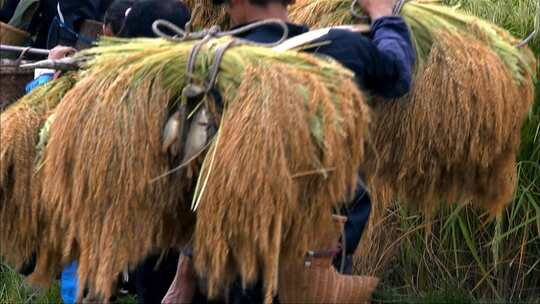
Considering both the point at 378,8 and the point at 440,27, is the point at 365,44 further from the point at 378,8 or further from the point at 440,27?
the point at 440,27

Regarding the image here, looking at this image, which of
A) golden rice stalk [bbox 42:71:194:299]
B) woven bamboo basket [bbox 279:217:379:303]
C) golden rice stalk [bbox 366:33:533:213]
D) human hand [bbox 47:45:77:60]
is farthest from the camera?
human hand [bbox 47:45:77:60]

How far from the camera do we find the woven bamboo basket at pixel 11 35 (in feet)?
19.0

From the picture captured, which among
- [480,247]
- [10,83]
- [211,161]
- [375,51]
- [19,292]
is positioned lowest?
[19,292]

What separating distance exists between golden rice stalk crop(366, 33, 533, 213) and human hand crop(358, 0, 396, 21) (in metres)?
0.21

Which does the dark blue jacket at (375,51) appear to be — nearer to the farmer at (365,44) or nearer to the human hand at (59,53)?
the farmer at (365,44)

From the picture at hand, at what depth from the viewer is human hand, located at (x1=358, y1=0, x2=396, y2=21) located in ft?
15.2

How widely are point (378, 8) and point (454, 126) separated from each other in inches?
19.3

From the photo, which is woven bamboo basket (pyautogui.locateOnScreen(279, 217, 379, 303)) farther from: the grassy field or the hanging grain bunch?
the grassy field

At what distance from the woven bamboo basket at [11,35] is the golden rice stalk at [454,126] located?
1.92 metres

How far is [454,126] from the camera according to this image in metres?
4.57

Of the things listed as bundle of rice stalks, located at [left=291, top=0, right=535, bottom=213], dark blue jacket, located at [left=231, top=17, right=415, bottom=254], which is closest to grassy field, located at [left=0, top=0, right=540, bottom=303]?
bundle of rice stalks, located at [left=291, top=0, right=535, bottom=213]

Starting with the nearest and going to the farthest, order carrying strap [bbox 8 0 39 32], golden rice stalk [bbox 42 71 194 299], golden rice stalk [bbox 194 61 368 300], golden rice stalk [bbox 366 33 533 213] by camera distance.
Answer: golden rice stalk [bbox 194 61 368 300] < golden rice stalk [bbox 42 71 194 299] < golden rice stalk [bbox 366 33 533 213] < carrying strap [bbox 8 0 39 32]

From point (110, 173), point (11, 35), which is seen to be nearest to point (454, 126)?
point (110, 173)

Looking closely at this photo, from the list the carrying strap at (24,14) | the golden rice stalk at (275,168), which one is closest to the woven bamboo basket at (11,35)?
the carrying strap at (24,14)
